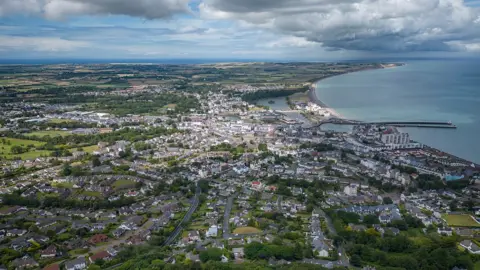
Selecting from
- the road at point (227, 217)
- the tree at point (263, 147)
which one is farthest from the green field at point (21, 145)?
the road at point (227, 217)

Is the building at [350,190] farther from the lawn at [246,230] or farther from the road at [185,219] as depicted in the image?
the road at [185,219]

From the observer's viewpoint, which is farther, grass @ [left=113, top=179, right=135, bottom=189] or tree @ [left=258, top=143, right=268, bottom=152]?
tree @ [left=258, top=143, right=268, bottom=152]

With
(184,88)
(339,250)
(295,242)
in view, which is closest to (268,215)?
(295,242)

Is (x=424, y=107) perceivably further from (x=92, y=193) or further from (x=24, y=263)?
(x=24, y=263)

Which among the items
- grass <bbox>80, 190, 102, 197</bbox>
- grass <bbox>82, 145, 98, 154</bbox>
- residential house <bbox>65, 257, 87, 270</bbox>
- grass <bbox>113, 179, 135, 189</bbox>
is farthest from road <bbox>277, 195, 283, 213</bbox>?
grass <bbox>82, 145, 98, 154</bbox>

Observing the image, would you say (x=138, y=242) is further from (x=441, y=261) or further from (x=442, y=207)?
(x=442, y=207)

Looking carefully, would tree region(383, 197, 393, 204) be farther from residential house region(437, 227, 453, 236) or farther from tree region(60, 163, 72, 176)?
tree region(60, 163, 72, 176)
